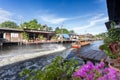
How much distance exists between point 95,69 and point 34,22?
6984cm

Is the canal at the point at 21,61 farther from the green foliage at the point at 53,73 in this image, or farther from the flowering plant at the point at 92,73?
the flowering plant at the point at 92,73

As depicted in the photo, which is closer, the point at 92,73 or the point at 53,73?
the point at 92,73

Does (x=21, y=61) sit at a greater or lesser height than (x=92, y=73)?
lesser

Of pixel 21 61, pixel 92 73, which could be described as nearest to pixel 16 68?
pixel 21 61

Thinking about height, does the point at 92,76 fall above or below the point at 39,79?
above

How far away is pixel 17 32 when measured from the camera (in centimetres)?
4534

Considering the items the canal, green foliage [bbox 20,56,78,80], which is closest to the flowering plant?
green foliage [bbox 20,56,78,80]

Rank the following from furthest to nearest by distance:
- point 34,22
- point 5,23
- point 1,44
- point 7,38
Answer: point 5,23 → point 34,22 → point 7,38 → point 1,44

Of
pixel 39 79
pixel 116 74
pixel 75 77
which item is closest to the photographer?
pixel 116 74

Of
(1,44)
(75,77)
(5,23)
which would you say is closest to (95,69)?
(75,77)

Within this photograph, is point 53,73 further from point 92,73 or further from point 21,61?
point 21,61

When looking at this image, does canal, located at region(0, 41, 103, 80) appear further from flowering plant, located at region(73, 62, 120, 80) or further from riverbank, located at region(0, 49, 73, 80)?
flowering plant, located at region(73, 62, 120, 80)

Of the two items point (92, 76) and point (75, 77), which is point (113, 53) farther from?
point (75, 77)

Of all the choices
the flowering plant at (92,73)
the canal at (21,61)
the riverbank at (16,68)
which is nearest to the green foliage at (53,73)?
the flowering plant at (92,73)
